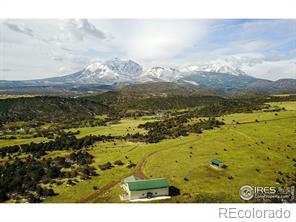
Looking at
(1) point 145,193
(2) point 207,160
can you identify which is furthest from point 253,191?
(2) point 207,160

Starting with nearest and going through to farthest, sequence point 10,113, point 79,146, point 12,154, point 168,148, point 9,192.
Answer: point 9,192, point 168,148, point 12,154, point 79,146, point 10,113

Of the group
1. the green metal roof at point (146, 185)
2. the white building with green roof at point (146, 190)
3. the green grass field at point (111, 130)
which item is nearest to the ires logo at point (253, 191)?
the white building with green roof at point (146, 190)

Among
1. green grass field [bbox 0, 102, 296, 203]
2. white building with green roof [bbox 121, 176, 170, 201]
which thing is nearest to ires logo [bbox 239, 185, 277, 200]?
green grass field [bbox 0, 102, 296, 203]

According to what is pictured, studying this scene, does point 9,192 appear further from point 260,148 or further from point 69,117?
point 69,117

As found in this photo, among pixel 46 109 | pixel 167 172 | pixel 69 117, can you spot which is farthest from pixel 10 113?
pixel 167 172

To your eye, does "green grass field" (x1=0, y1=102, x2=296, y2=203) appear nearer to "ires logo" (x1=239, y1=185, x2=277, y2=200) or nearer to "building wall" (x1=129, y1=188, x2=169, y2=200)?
"ires logo" (x1=239, y1=185, x2=277, y2=200)

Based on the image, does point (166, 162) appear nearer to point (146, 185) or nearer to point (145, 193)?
point (146, 185)
